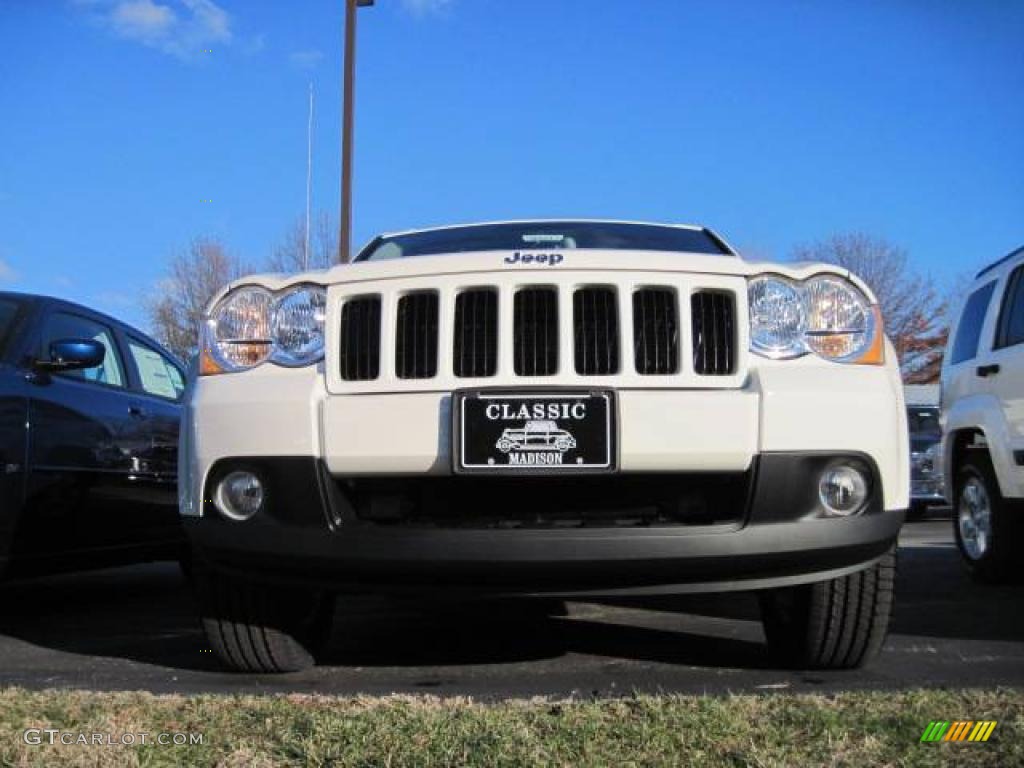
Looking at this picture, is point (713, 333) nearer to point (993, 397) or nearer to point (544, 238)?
point (544, 238)

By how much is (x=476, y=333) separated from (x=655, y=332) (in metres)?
0.54

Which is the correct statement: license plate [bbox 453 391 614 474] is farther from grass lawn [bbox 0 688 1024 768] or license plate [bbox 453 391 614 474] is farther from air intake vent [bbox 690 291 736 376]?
grass lawn [bbox 0 688 1024 768]

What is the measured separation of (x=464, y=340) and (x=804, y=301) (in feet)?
3.45

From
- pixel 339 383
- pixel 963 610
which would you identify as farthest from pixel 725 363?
pixel 963 610

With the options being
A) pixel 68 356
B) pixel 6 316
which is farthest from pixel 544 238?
pixel 6 316

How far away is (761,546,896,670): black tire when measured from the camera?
298 cm

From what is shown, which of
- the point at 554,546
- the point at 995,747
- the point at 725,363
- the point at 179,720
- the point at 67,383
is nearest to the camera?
the point at 995,747

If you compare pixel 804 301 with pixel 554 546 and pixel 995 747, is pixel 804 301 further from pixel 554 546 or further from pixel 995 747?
pixel 995 747

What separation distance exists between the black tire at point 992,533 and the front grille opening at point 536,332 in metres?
3.50

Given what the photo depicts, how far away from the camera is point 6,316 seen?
14.6 feet

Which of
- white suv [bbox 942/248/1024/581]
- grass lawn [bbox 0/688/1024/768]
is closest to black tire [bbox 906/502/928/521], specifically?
white suv [bbox 942/248/1024/581]

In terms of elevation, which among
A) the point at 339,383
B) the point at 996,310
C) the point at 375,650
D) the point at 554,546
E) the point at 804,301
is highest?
the point at 996,310

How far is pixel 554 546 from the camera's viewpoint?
8.90ft

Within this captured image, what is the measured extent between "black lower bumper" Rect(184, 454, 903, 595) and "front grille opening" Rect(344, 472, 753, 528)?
3.8 inches
